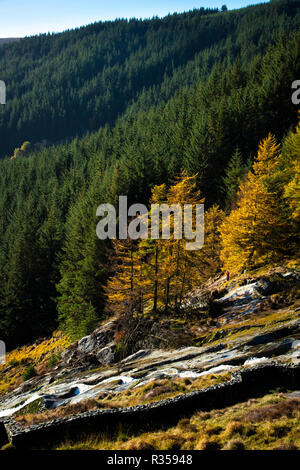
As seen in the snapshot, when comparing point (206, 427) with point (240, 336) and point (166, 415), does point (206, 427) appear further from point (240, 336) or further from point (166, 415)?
point (240, 336)

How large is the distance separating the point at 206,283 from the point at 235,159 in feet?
75.4

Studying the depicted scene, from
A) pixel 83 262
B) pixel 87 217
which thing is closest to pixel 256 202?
pixel 83 262

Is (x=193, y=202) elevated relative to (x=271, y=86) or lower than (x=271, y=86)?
lower

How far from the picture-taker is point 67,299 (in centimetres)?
4391
